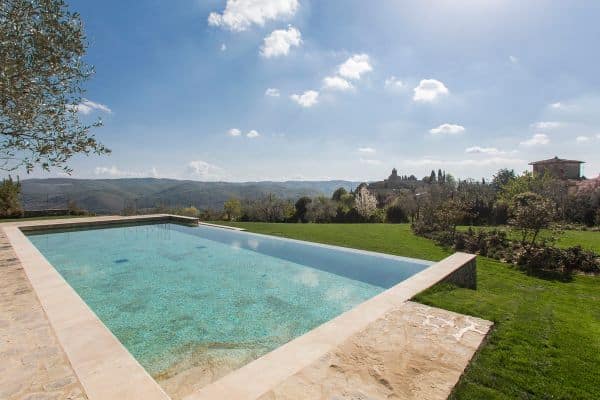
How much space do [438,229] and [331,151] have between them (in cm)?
1588

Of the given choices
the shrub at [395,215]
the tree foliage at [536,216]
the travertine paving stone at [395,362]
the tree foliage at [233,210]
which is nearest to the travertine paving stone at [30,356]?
the travertine paving stone at [395,362]

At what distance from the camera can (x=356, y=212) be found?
84.7ft

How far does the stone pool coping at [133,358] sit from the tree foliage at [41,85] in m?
3.83

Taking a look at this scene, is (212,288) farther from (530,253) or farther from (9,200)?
(9,200)

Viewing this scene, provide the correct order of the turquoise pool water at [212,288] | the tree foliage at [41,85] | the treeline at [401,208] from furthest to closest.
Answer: the treeline at [401,208] → the tree foliage at [41,85] → the turquoise pool water at [212,288]

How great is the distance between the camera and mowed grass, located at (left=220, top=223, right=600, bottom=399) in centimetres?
261

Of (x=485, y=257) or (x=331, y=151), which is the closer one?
(x=485, y=257)

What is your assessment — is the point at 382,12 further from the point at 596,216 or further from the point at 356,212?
the point at 596,216

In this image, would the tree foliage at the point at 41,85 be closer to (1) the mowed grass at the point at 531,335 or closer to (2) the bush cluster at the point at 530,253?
(1) the mowed grass at the point at 531,335

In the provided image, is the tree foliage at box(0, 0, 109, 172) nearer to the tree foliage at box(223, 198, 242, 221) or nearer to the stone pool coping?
the stone pool coping

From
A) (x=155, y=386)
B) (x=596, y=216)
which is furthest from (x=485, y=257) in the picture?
(x=596, y=216)

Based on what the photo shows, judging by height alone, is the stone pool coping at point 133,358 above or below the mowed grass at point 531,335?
above

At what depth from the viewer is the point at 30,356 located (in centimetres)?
300

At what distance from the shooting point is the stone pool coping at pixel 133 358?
7.93 ft
